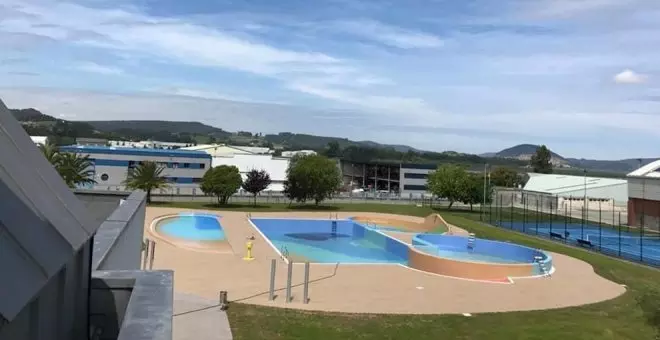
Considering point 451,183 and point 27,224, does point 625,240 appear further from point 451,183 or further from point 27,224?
point 27,224

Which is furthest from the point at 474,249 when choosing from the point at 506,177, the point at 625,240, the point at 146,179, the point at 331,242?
the point at 506,177

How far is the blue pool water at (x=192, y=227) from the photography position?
29.5 meters

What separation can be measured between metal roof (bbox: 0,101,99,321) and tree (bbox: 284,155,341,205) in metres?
39.3

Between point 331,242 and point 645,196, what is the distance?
2441 cm

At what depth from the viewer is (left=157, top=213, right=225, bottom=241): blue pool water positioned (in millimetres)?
29500

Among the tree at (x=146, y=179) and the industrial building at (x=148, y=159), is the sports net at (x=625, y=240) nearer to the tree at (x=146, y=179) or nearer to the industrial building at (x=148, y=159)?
the tree at (x=146, y=179)

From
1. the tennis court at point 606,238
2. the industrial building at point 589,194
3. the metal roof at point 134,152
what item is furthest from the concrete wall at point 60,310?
the metal roof at point 134,152

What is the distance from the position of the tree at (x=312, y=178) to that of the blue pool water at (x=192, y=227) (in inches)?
350

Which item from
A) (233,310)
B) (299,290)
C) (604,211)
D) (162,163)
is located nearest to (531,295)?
(299,290)

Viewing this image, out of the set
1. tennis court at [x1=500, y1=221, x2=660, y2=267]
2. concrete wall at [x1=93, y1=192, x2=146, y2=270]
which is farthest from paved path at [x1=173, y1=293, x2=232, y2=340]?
tennis court at [x1=500, y1=221, x2=660, y2=267]

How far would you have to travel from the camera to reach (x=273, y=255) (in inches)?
870

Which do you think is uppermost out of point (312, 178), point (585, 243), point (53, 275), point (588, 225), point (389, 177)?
point (389, 177)

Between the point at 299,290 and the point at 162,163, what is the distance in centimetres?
4661

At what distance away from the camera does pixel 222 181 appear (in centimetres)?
4159
